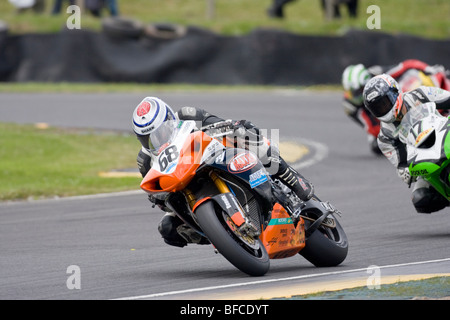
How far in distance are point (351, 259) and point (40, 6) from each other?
24.2 m

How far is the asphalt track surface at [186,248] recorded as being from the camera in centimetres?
643

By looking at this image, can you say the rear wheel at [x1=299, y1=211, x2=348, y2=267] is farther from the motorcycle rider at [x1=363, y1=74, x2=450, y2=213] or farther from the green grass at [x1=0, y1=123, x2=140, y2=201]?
the green grass at [x1=0, y1=123, x2=140, y2=201]

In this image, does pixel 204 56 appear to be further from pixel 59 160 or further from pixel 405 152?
pixel 405 152

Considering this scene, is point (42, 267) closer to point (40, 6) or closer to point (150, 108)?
point (150, 108)

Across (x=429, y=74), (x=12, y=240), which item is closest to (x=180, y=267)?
(x=12, y=240)

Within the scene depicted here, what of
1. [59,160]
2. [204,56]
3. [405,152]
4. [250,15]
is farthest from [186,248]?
[250,15]

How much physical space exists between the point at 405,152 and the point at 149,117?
3007mm

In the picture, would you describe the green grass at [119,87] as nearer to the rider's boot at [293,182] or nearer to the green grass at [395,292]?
the rider's boot at [293,182]

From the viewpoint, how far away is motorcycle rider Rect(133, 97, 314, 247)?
6848 mm

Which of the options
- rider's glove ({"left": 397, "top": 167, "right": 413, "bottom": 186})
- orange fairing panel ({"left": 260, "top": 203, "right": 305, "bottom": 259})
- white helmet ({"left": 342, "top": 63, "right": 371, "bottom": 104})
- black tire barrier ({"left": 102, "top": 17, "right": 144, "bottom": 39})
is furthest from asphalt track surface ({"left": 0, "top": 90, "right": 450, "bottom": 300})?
black tire barrier ({"left": 102, "top": 17, "right": 144, "bottom": 39})

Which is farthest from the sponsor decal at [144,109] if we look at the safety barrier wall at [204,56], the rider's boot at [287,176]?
the safety barrier wall at [204,56]

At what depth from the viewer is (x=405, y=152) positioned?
8867mm

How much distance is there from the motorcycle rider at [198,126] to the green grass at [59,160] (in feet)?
17.3
